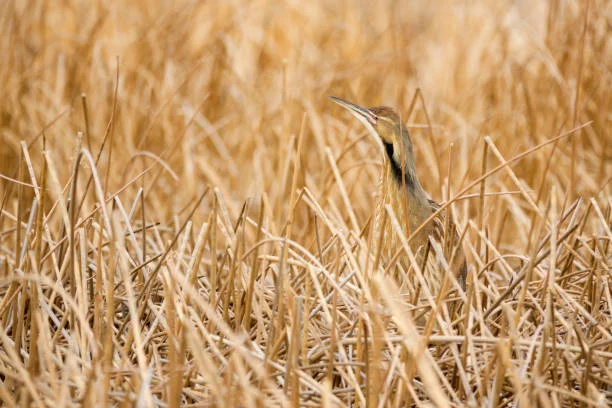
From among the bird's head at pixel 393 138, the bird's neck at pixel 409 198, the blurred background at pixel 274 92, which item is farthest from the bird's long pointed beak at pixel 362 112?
the blurred background at pixel 274 92

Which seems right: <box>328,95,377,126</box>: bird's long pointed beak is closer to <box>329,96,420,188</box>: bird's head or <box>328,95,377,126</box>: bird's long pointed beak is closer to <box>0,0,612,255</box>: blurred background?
<box>329,96,420,188</box>: bird's head

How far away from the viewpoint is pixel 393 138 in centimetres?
163

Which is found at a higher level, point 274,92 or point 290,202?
point 290,202

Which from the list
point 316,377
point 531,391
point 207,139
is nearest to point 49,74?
point 207,139

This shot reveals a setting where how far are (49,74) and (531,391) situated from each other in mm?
2150

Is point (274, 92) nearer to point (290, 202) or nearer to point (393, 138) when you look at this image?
point (393, 138)

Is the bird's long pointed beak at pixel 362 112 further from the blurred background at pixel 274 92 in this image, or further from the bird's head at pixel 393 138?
the blurred background at pixel 274 92

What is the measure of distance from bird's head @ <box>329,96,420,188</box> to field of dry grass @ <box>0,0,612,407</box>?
6 cm

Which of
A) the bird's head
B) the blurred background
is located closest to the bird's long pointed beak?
the bird's head

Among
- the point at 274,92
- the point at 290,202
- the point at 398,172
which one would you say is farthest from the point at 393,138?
the point at 274,92

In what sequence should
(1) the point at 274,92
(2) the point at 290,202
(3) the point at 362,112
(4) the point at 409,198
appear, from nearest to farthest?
(2) the point at 290,202, (4) the point at 409,198, (3) the point at 362,112, (1) the point at 274,92

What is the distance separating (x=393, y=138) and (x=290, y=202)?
0.47 metres

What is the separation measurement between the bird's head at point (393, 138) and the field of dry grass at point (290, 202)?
0.06m

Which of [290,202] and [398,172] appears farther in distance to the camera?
[398,172]
